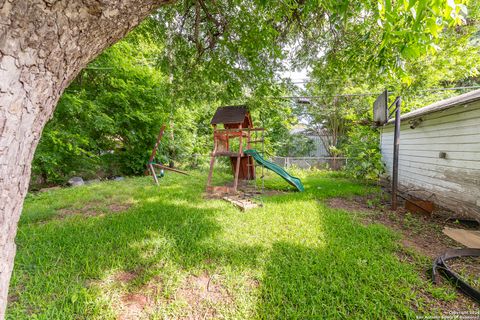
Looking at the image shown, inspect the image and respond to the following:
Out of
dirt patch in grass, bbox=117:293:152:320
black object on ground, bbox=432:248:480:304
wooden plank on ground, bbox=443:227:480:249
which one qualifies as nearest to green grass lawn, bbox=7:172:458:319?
dirt patch in grass, bbox=117:293:152:320

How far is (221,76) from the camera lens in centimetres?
433

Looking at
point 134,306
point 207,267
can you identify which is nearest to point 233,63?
point 207,267

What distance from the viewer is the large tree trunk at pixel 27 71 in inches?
28.9

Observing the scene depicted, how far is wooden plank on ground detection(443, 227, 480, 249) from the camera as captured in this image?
2.81 meters

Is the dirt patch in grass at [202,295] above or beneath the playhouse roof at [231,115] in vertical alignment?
beneath

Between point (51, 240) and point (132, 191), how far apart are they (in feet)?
9.19

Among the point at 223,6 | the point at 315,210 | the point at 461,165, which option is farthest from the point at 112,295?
the point at 461,165

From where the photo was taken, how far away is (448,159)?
14.0ft

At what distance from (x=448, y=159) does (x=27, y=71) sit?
6087mm

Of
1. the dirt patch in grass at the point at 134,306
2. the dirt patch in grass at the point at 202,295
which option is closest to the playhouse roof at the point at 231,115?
the dirt patch in grass at the point at 202,295

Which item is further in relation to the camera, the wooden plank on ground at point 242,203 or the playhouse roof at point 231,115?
the playhouse roof at point 231,115

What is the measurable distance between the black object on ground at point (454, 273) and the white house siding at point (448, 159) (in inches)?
64.3

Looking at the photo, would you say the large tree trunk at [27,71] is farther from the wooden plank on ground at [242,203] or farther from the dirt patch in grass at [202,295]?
the wooden plank on ground at [242,203]

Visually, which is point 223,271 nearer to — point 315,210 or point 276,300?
point 276,300
